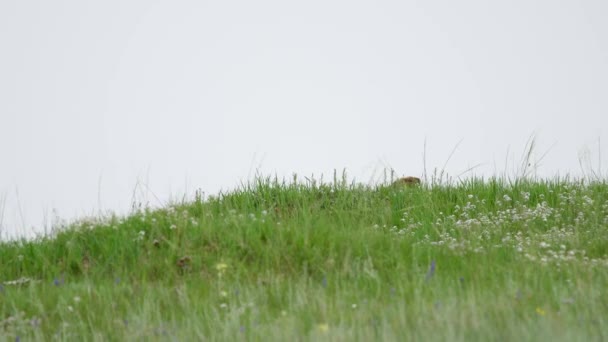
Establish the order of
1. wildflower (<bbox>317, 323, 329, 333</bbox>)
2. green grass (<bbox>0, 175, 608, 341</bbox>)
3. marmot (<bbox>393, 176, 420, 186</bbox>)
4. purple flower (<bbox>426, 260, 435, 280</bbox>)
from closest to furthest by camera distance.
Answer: wildflower (<bbox>317, 323, 329, 333</bbox>) < green grass (<bbox>0, 175, 608, 341</bbox>) < purple flower (<bbox>426, 260, 435, 280</bbox>) < marmot (<bbox>393, 176, 420, 186</bbox>)

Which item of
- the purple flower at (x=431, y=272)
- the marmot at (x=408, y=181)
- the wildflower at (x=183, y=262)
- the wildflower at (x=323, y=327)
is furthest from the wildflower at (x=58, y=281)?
the marmot at (x=408, y=181)

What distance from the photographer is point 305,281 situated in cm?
632

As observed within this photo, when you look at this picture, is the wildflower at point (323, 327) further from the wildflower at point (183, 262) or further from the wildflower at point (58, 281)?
the wildflower at point (58, 281)

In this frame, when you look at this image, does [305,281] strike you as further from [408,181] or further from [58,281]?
[408,181]

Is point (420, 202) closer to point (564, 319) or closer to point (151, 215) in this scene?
point (151, 215)

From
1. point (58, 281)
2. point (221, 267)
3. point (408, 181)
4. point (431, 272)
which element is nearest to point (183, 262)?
point (221, 267)

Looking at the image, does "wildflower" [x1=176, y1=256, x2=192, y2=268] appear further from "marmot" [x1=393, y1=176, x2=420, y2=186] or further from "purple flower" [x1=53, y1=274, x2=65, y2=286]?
"marmot" [x1=393, y1=176, x2=420, y2=186]

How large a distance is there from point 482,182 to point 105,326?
26.4 ft

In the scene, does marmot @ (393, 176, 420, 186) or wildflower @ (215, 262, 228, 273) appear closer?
wildflower @ (215, 262, 228, 273)

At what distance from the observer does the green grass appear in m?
4.80

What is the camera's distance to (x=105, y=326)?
5.80 meters

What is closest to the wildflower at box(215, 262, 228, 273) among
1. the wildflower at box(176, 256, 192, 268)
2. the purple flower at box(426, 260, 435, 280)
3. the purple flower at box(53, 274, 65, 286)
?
the wildflower at box(176, 256, 192, 268)

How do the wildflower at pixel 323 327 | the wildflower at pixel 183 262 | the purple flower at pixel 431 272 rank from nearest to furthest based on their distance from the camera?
the wildflower at pixel 323 327 → the purple flower at pixel 431 272 → the wildflower at pixel 183 262

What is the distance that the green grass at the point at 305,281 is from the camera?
480 cm
